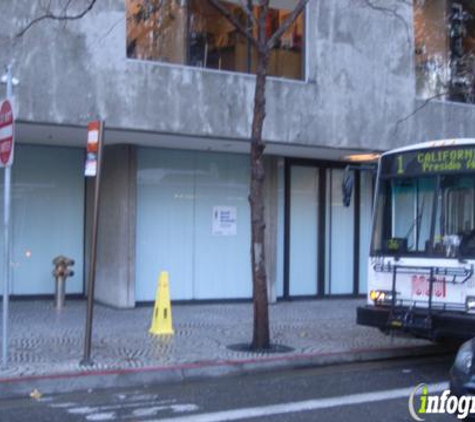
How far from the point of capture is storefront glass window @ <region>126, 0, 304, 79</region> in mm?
14219

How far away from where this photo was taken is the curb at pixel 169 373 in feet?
30.2

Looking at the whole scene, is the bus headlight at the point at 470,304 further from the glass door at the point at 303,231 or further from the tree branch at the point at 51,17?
the glass door at the point at 303,231

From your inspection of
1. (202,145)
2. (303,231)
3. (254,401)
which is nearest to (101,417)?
(254,401)

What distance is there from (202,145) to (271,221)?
2507 mm

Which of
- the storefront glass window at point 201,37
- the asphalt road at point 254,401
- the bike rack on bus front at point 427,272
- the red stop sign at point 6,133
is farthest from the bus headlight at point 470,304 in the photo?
the storefront glass window at point 201,37

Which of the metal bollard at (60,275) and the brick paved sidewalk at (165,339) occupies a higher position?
the metal bollard at (60,275)

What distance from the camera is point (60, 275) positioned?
49.6 feet

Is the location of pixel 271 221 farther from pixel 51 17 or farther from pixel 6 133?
pixel 6 133

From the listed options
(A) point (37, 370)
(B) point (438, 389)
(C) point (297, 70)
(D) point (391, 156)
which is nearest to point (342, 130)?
(C) point (297, 70)

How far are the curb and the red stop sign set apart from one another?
8.48 feet

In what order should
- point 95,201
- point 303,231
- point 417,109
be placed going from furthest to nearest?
point 303,231
point 417,109
point 95,201

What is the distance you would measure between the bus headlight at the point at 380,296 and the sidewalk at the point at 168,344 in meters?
0.98

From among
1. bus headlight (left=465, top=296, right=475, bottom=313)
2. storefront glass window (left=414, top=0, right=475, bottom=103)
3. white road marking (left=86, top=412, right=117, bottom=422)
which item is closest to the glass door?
storefront glass window (left=414, top=0, right=475, bottom=103)

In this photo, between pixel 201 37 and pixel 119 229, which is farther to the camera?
pixel 119 229
